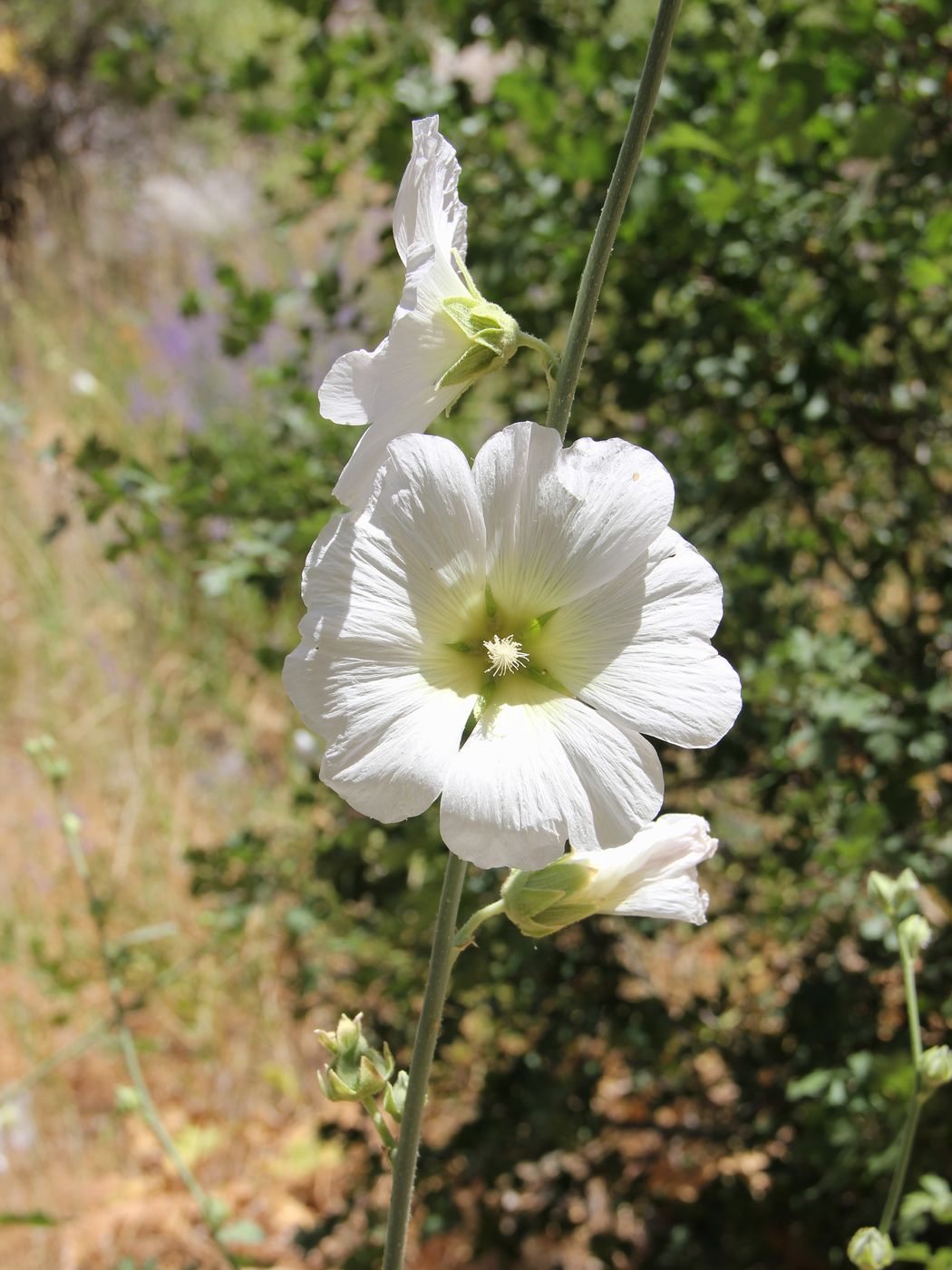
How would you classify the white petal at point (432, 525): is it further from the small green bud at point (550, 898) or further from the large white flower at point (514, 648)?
the small green bud at point (550, 898)

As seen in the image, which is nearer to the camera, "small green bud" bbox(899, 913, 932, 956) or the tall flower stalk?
the tall flower stalk

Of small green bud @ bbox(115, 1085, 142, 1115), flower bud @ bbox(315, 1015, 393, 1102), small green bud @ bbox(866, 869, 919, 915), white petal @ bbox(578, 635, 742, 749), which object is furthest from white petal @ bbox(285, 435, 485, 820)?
small green bud @ bbox(115, 1085, 142, 1115)

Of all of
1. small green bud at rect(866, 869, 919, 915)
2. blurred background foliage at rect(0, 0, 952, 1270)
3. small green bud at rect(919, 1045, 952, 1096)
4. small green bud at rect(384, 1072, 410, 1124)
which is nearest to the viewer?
small green bud at rect(384, 1072, 410, 1124)

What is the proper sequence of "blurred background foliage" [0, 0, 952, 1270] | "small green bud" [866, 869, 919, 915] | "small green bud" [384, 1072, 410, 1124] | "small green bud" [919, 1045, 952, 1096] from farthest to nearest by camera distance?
1. "blurred background foliage" [0, 0, 952, 1270]
2. "small green bud" [866, 869, 919, 915]
3. "small green bud" [919, 1045, 952, 1096]
4. "small green bud" [384, 1072, 410, 1124]

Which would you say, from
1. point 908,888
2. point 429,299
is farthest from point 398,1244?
point 429,299

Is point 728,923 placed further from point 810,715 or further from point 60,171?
point 60,171

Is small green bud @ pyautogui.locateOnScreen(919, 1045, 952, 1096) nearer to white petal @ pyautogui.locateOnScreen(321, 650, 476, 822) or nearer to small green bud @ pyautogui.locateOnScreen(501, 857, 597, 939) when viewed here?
small green bud @ pyautogui.locateOnScreen(501, 857, 597, 939)
